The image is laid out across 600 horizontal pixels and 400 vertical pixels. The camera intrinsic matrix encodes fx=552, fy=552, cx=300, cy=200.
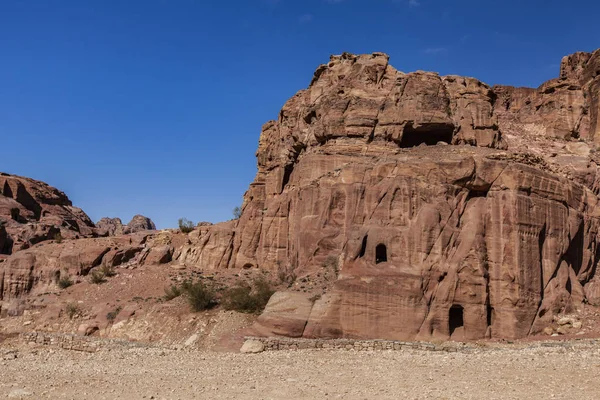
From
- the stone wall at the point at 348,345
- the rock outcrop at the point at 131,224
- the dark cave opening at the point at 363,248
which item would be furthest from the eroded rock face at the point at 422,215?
the rock outcrop at the point at 131,224

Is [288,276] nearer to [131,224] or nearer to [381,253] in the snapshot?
[381,253]

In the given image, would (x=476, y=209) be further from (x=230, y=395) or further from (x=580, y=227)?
(x=230, y=395)

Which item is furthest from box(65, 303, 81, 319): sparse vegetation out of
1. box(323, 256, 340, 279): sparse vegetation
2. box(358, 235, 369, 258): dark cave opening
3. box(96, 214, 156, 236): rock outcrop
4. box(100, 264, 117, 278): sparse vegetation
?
box(96, 214, 156, 236): rock outcrop

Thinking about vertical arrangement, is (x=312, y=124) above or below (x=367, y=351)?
above

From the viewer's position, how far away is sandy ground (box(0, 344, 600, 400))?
54.1ft

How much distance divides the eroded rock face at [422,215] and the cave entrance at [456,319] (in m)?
0.06

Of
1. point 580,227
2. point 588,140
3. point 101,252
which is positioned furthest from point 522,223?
point 101,252

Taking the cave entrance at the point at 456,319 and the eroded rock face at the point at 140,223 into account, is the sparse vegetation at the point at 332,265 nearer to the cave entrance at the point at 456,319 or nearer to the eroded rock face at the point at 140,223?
the cave entrance at the point at 456,319

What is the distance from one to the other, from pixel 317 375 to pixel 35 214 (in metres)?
46.6

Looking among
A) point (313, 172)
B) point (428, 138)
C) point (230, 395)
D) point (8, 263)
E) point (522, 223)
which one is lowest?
point (230, 395)

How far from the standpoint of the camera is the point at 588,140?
41.0 metres

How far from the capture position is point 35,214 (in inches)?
2218

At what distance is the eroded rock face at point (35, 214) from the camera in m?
46.8

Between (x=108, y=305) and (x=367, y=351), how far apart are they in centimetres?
1806
